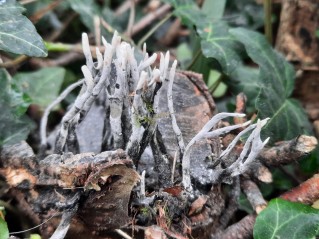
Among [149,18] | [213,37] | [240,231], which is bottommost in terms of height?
[240,231]

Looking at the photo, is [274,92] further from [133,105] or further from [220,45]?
[133,105]

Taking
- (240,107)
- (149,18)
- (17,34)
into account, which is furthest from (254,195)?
(149,18)

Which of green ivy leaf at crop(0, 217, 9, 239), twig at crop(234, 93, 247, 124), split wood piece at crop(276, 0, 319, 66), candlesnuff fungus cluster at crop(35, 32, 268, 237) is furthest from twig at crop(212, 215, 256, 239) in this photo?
split wood piece at crop(276, 0, 319, 66)

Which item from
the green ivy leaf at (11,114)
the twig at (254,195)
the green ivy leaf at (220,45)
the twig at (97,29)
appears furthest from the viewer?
the twig at (97,29)

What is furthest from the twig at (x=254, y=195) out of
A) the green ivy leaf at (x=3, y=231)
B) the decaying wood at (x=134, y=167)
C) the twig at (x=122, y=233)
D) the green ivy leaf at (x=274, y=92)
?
the green ivy leaf at (x=3, y=231)

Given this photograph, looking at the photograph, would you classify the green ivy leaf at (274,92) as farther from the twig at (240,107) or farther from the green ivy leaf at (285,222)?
the green ivy leaf at (285,222)

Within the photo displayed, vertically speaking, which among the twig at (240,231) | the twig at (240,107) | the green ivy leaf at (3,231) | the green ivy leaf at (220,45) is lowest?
the twig at (240,231)

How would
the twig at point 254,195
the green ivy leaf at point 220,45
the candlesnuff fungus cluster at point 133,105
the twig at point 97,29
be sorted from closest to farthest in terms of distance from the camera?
the candlesnuff fungus cluster at point 133,105 < the twig at point 254,195 < the green ivy leaf at point 220,45 < the twig at point 97,29

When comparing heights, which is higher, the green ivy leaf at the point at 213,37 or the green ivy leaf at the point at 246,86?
the green ivy leaf at the point at 213,37
